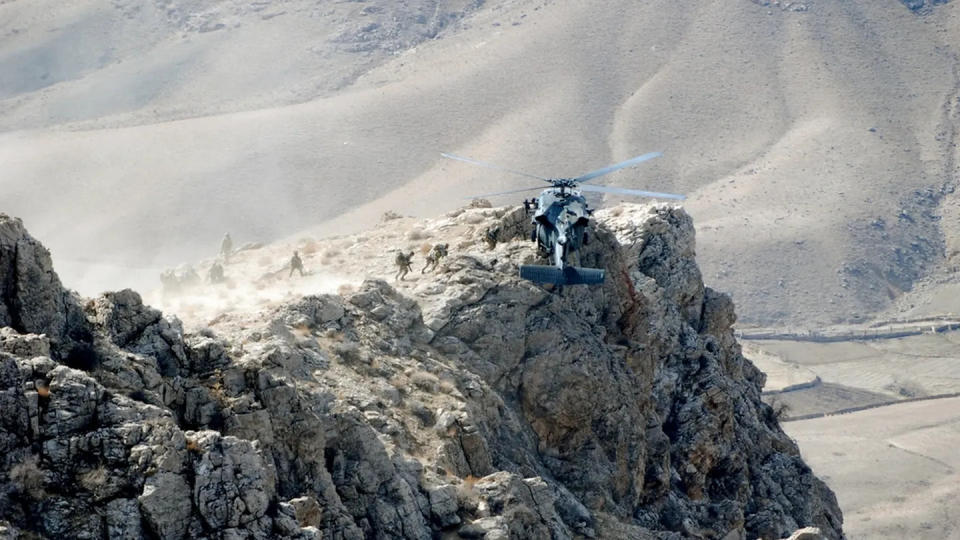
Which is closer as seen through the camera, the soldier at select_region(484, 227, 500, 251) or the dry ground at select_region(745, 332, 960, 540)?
the soldier at select_region(484, 227, 500, 251)

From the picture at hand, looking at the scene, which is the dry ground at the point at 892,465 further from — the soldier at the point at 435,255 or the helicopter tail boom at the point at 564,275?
the helicopter tail boom at the point at 564,275

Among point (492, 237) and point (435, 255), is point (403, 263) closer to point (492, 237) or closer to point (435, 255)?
point (435, 255)

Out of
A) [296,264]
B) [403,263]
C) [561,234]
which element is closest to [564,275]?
[561,234]

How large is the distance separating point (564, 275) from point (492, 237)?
825 centimetres

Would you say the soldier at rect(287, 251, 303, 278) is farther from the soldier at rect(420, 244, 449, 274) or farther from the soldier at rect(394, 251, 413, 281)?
the soldier at rect(420, 244, 449, 274)

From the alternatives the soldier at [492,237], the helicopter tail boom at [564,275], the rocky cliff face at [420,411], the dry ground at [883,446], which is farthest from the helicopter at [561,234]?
the dry ground at [883,446]

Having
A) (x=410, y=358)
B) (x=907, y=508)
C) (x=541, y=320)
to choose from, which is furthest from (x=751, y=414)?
(x=907, y=508)

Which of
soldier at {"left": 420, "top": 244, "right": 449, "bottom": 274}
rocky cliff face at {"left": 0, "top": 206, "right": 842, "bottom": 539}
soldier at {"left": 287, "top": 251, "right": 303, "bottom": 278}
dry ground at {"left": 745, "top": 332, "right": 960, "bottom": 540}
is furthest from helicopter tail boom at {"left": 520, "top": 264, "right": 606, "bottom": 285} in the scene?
dry ground at {"left": 745, "top": 332, "right": 960, "bottom": 540}

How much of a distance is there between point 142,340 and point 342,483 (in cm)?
554

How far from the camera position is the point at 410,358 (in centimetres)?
4722

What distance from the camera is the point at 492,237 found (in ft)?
185

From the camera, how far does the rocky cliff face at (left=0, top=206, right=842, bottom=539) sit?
98.5 ft

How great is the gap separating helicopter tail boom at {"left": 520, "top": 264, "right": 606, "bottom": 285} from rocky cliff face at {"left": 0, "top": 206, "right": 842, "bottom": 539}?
2077 millimetres

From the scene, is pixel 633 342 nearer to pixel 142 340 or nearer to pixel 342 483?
pixel 342 483
